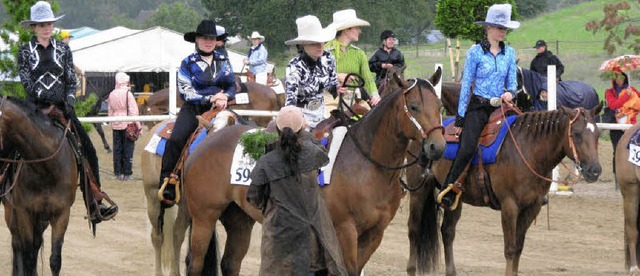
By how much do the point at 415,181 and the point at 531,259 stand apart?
2.06 m

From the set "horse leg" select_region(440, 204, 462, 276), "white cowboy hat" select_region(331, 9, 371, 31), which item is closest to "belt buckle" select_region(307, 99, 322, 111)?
"white cowboy hat" select_region(331, 9, 371, 31)

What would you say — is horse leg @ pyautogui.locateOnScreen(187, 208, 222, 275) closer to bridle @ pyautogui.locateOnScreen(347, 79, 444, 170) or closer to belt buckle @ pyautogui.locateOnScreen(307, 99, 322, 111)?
belt buckle @ pyautogui.locateOnScreen(307, 99, 322, 111)

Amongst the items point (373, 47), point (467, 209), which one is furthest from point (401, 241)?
point (373, 47)

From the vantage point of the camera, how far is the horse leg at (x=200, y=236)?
32.3 ft

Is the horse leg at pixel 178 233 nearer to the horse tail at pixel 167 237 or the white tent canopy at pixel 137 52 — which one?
the horse tail at pixel 167 237

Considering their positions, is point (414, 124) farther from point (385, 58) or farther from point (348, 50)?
point (385, 58)

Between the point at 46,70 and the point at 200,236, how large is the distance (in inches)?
96.1

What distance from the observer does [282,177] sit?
7773mm

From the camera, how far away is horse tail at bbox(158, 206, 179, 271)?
11594 millimetres

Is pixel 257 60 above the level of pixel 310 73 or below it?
below

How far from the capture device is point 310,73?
32.6 feet

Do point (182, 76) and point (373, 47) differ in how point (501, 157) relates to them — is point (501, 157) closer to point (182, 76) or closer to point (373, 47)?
point (182, 76)

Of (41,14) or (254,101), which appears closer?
(41,14)

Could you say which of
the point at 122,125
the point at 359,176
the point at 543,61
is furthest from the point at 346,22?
the point at 543,61
